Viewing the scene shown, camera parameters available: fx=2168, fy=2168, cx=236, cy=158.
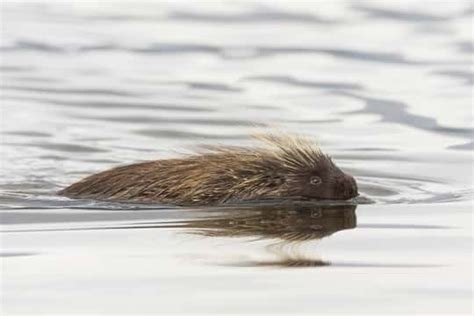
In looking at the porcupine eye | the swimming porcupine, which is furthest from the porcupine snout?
the porcupine eye

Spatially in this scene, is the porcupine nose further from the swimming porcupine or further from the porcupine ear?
the porcupine ear

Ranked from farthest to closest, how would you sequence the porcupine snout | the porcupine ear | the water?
the porcupine ear < the porcupine snout < the water

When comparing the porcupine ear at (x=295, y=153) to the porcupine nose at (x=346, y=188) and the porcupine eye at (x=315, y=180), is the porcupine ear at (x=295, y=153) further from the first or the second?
the porcupine nose at (x=346, y=188)

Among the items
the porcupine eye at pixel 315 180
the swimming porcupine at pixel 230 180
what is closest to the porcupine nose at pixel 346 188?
the swimming porcupine at pixel 230 180

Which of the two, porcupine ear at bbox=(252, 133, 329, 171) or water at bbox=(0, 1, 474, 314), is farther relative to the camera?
porcupine ear at bbox=(252, 133, 329, 171)

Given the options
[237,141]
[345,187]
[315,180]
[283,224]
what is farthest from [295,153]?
[237,141]

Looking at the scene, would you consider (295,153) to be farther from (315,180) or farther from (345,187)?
(345,187)

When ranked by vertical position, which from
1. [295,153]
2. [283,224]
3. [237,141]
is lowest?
[283,224]
